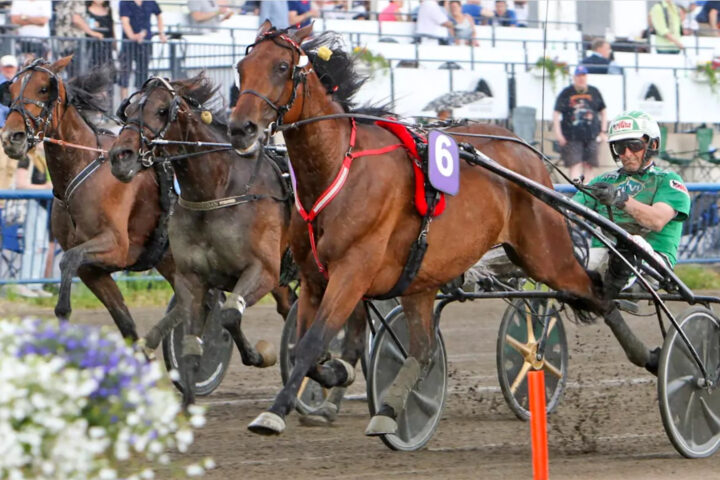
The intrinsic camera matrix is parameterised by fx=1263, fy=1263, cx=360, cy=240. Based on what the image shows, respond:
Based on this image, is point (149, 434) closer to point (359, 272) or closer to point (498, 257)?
point (359, 272)

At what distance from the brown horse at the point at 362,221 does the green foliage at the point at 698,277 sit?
6638 millimetres

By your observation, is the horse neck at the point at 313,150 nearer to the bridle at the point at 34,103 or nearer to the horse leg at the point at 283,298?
the bridle at the point at 34,103

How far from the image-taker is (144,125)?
6.79m

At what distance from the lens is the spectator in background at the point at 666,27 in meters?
16.9

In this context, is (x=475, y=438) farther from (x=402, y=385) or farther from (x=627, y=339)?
(x=627, y=339)

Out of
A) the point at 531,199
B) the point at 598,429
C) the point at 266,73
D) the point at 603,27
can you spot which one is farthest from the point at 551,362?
the point at 603,27

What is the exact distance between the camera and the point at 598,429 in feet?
22.4

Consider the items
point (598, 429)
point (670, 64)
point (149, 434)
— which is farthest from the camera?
point (670, 64)

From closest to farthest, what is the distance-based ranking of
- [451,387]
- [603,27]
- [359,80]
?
[359,80], [451,387], [603,27]

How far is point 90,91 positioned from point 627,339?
152 inches

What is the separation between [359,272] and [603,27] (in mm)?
12784

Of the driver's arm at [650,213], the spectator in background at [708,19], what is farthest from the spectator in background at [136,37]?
the spectator in background at [708,19]

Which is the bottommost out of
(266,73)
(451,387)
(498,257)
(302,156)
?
(451,387)

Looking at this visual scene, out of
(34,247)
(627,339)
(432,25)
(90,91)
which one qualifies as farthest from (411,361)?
(432,25)
